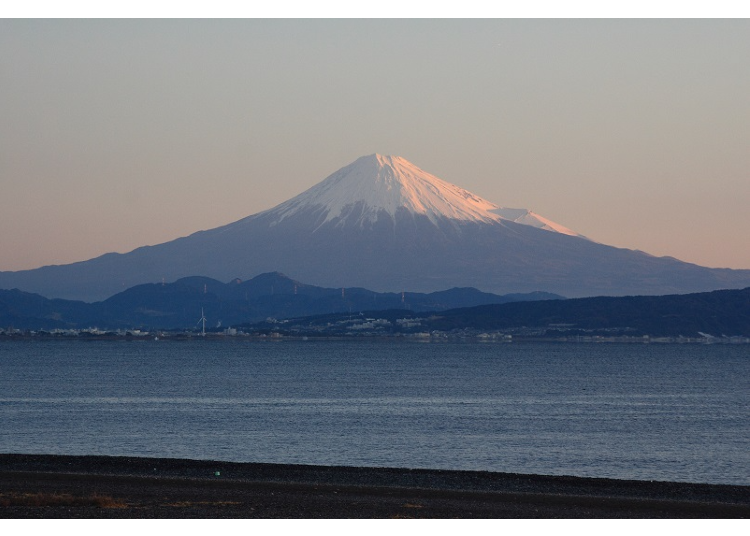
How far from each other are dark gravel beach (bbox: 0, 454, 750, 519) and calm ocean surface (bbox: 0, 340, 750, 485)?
28.0ft

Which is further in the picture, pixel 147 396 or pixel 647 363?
pixel 647 363

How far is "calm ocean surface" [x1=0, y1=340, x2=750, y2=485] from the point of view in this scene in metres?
45.3

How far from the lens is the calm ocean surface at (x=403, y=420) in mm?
45281

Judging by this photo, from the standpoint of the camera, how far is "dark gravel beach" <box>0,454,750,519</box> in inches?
843

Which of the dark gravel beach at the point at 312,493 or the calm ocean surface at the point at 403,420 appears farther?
the calm ocean surface at the point at 403,420

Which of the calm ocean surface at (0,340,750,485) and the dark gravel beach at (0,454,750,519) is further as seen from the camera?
the calm ocean surface at (0,340,750,485)

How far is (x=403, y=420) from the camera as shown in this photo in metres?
65.6

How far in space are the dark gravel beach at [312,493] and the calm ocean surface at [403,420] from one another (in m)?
8.53

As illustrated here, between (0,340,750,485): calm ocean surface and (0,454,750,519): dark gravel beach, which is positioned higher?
(0,454,750,519): dark gravel beach
